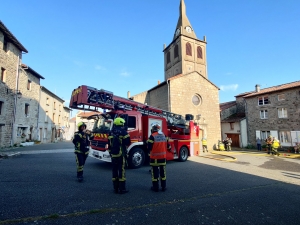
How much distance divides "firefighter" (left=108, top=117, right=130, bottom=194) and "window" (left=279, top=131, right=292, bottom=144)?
73.1 feet

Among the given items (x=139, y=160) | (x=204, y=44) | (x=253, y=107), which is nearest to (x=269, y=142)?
(x=253, y=107)

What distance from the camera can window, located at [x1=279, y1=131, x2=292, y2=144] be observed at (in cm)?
2005

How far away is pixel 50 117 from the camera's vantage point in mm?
27797

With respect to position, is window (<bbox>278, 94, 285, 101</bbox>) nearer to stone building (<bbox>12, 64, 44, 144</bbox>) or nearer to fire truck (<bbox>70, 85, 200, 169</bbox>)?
fire truck (<bbox>70, 85, 200, 169</bbox>)

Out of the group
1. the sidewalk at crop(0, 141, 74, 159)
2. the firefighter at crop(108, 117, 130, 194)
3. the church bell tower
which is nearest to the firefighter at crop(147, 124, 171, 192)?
the firefighter at crop(108, 117, 130, 194)

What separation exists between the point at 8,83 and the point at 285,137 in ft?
95.2

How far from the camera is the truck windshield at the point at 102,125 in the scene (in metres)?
7.63

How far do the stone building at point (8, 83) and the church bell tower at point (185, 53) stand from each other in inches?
844

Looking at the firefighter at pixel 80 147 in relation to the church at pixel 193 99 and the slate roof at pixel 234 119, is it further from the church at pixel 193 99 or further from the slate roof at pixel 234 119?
the slate roof at pixel 234 119

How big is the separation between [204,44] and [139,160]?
30.4 m

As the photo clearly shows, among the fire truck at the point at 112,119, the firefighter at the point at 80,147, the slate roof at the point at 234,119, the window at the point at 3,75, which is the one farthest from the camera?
the slate roof at the point at 234,119

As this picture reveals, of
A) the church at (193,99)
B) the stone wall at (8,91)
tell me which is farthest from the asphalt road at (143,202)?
the church at (193,99)

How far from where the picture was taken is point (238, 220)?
3.25 meters

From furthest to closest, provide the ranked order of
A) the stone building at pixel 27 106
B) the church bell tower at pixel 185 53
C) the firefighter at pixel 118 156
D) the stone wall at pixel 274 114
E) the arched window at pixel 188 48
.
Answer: the arched window at pixel 188 48 → the church bell tower at pixel 185 53 → the stone wall at pixel 274 114 → the stone building at pixel 27 106 → the firefighter at pixel 118 156
